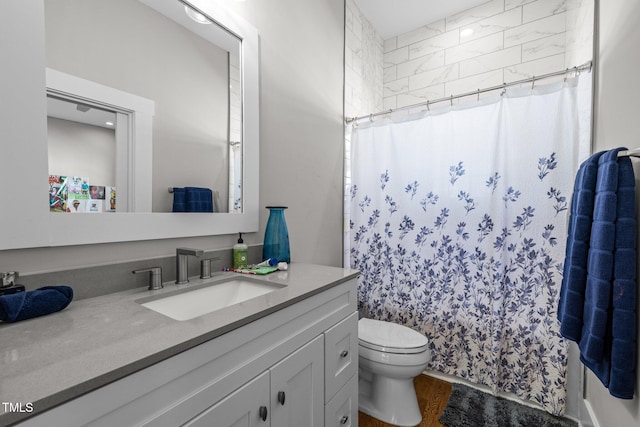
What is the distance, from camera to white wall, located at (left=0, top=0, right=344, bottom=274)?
1569 millimetres

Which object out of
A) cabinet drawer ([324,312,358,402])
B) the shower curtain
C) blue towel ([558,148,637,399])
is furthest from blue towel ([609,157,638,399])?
cabinet drawer ([324,312,358,402])

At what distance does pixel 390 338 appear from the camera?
5.51 feet

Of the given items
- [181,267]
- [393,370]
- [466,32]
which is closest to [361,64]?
[466,32]

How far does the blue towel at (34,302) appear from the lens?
2.29 feet

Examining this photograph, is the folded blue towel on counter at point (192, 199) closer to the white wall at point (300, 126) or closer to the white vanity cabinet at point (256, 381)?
the white wall at point (300, 126)

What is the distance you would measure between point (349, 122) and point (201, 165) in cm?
136

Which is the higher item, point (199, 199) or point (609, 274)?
point (199, 199)

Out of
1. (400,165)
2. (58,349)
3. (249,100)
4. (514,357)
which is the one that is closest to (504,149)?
(400,165)

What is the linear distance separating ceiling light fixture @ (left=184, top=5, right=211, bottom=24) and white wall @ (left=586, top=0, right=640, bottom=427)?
167 cm

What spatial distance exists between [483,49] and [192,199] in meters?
2.51

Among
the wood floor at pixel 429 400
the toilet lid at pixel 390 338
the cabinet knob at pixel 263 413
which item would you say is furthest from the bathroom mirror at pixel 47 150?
the wood floor at pixel 429 400

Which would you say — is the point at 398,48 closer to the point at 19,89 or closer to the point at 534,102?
the point at 534,102

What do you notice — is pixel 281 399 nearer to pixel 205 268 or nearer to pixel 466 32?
pixel 205 268

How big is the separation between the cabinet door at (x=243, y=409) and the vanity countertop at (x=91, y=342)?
176mm
